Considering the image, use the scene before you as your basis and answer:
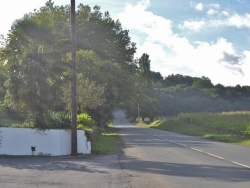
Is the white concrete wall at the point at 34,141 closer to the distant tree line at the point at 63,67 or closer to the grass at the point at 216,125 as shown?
the distant tree line at the point at 63,67

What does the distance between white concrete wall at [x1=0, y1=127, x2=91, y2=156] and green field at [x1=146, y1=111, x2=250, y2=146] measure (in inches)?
770

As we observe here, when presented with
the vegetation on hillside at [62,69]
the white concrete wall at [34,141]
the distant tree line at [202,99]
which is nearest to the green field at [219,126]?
the vegetation on hillside at [62,69]

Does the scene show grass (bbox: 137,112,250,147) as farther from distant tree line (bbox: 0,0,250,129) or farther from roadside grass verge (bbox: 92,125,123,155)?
roadside grass verge (bbox: 92,125,123,155)

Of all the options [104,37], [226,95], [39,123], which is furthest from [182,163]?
[226,95]

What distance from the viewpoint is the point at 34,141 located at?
1944 centimetres

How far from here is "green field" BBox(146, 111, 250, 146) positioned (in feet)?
127

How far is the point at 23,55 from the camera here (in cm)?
2062

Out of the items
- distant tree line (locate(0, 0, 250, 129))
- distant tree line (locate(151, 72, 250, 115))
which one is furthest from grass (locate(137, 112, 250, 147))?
distant tree line (locate(151, 72, 250, 115))

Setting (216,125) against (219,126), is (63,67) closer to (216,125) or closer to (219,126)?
(219,126)

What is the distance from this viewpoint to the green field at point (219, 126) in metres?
38.7

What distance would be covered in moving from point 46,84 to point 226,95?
391 ft

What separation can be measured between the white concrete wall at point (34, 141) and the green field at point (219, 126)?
1956cm

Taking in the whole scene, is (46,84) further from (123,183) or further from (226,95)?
(226,95)

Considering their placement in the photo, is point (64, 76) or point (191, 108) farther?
point (191, 108)
